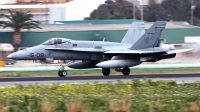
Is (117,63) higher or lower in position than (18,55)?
lower

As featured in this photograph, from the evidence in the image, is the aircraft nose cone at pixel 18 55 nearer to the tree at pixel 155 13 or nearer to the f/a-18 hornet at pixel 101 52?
the f/a-18 hornet at pixel 101 52

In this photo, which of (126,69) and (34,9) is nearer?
(126,69)

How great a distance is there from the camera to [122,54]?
34062 millimetres

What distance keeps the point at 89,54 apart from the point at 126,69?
2724mm

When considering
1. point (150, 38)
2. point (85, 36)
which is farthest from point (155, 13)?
point (150, 38)

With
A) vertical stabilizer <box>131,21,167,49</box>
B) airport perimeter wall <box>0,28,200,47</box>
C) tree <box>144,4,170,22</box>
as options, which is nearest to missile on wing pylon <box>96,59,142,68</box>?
vertical stabilizer <box>131,21,167,49</box>

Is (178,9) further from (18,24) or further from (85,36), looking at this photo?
(18,24)

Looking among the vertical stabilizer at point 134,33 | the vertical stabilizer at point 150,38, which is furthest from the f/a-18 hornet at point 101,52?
the vertical stabilizer at point 134,33

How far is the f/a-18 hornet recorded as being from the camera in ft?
110

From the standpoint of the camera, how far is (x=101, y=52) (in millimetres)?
34438

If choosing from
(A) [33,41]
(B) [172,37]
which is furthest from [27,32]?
(B) [172,37]

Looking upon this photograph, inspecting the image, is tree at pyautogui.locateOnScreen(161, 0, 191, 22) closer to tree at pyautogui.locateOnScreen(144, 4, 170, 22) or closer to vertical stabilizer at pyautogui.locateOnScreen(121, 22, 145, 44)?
tree at pyautogui.locateOnScreen(144, 4, 170, 22)

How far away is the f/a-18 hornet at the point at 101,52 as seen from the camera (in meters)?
33.6

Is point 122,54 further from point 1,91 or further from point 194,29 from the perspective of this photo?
point 194,29
